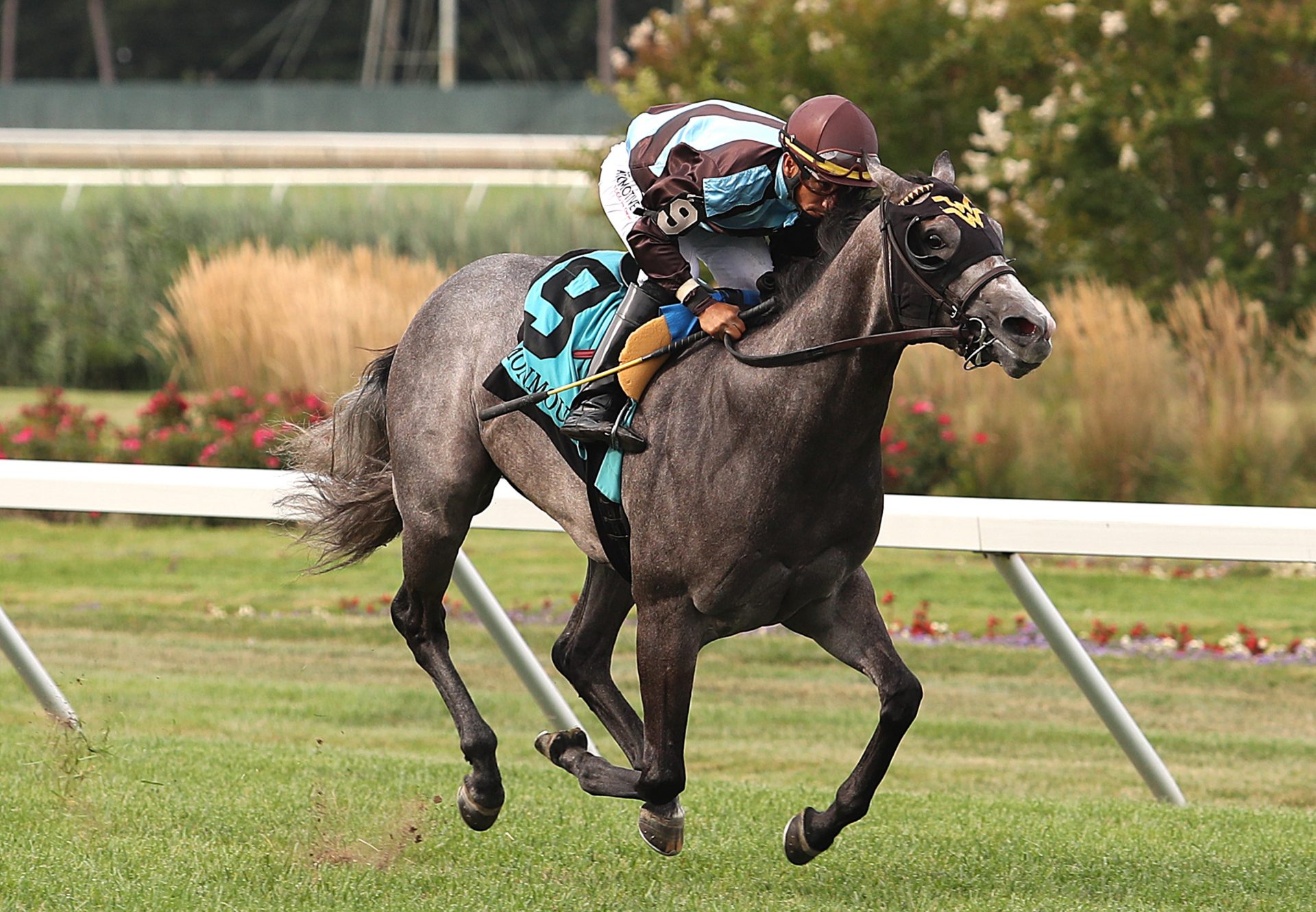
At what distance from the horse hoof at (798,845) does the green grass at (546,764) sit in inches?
4.2

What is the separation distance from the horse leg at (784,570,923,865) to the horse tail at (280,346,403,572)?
1.39m

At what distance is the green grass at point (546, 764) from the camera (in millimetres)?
4035

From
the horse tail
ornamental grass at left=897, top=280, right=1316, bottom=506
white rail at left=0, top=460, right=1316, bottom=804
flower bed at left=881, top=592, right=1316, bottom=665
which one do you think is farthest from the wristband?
ornamental grass at left=897, top=280, right=1316, bottom=506

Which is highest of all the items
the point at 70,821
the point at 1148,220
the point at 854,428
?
the point at 854,428

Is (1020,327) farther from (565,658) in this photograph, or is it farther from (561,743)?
(565,658)

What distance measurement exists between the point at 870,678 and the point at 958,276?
101cm

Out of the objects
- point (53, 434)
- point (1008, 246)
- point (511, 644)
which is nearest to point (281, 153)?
point (1008, 246)

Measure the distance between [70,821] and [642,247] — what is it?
2.05m

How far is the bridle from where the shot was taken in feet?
10.6

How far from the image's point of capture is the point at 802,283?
3.73m

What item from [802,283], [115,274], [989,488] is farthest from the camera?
[115,274]

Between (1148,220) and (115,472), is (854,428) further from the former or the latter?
(1148,220)

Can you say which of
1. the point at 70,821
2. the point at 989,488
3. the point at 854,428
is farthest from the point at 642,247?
the point at 989,488

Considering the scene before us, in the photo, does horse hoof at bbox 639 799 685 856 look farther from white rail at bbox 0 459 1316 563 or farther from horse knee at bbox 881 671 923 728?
white rail at bbox 0 459 1316 563
